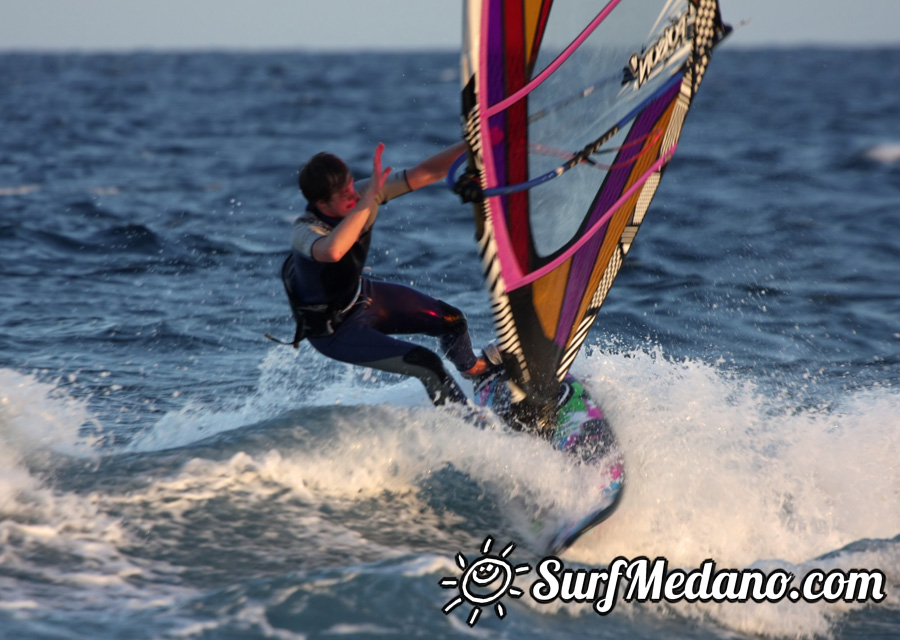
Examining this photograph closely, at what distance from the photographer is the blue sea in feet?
11.6

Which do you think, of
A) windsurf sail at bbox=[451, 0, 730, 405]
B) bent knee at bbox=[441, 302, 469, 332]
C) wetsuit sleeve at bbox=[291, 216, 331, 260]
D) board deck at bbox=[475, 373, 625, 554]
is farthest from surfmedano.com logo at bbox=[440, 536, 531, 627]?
wetsuit sleeve at bbox=[291, 216, 331, 260]

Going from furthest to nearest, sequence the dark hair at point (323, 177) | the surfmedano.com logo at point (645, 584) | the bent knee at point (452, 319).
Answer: the bent knee at point (452, 319) < the dark hair at point (323, 177) < the surfmedano.com logo at point (645, 584)

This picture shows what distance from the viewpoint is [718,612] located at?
11.8ft

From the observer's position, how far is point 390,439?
4.71m

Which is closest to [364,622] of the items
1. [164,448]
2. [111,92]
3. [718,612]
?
[718,612]

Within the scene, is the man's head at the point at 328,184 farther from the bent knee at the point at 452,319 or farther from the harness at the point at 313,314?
the bent knee at the point at 452,319

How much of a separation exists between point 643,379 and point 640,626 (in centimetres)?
202

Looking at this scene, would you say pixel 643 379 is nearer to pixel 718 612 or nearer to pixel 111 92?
pixel 718 612

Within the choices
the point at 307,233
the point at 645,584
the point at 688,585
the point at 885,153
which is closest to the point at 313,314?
the point at 307,233

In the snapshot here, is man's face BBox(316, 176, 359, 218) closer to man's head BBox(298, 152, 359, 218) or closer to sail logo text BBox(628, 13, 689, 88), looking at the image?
man's head BBox(298, 152, 359, 218)

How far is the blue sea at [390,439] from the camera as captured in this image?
3.53m

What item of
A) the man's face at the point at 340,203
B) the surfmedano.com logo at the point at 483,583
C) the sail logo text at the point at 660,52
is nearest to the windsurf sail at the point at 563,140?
the sail logo text at the point at 660,52

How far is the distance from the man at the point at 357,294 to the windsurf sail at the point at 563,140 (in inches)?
17.0

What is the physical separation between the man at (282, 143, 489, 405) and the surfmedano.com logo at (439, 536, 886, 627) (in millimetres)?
968
